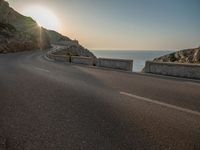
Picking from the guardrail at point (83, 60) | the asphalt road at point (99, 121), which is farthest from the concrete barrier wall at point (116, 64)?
the asphalt road at point (99, 121)

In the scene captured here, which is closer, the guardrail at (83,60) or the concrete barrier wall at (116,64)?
the concrete barrier wall at (116,64)

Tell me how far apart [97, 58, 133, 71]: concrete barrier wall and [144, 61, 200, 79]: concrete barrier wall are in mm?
1702

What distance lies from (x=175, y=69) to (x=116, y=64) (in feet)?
16.0

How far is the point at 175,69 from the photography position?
10.0 metres

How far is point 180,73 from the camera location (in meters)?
9.81

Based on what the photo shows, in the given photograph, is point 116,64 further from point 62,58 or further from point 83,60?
point 62,58

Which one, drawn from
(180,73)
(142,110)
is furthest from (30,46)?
(142,110)

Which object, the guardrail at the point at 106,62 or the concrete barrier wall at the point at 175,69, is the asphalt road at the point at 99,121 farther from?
the guardrail at the point at 106,62

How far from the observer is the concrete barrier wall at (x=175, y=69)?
30.4ft

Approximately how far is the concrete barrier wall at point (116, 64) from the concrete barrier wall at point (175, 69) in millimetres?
1702

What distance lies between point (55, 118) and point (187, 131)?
266 centimetres

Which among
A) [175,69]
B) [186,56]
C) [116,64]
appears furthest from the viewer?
[186,56]

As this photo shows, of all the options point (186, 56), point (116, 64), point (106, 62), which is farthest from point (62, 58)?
point (186, 56)

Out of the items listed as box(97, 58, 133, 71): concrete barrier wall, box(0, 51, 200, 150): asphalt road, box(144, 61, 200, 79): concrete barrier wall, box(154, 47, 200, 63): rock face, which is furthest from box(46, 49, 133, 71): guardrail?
box(154, 47, 200, 63): rock face
